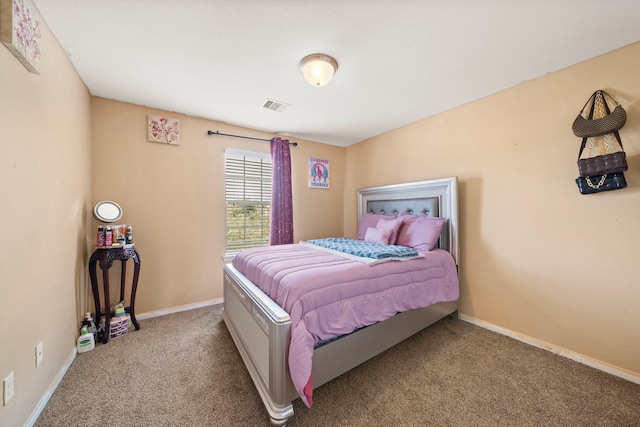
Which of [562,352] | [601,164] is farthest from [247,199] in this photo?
[562,352]

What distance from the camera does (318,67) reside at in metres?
1.72

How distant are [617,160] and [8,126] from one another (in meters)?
3.53

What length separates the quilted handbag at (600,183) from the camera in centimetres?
156

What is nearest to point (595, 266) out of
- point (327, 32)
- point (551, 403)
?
point (551, 403)

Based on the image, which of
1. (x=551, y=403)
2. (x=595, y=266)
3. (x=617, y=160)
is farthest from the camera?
(x=595, y=266)

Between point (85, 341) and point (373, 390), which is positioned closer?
point (373, 390)

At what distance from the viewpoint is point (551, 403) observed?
1.39 meters

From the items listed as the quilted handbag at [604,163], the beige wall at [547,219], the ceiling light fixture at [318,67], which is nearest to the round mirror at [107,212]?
the ceiling light fixture at [318,67]

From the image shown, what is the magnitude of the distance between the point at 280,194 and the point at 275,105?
118 cm

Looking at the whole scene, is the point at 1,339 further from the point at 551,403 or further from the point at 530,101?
the point at 530,101

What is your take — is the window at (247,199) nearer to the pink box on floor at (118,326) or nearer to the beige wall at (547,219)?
the pink box on floor at (118,326)

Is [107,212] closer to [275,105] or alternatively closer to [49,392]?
[49,392]

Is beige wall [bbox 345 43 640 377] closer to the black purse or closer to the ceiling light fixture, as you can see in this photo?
the black purse

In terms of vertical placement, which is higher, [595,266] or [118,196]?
[118,196]
